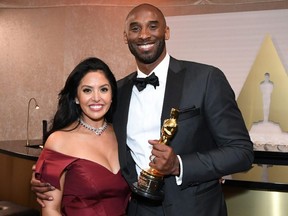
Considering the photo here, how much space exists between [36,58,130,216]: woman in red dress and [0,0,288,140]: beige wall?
4279 millimetres

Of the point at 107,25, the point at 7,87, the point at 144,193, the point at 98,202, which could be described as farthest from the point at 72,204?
the point at 7,87

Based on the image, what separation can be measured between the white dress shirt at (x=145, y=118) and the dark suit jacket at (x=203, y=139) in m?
0.09

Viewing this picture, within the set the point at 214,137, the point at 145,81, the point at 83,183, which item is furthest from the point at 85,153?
the point at 214,137

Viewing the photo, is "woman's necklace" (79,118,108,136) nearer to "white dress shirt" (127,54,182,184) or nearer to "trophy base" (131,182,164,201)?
"white dress shirt" (127,54,182,184)

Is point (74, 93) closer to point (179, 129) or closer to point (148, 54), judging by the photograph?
point (148, 54)

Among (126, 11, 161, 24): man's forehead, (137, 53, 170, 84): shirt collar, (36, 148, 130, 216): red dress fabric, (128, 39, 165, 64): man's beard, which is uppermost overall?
(126, 11, 161, 24): man's forehead

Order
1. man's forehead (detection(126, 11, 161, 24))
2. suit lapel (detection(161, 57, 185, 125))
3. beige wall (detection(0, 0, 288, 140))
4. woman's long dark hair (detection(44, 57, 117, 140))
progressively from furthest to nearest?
beige wall (detection(0, 0, 288, 140)) < woman's long dark hair (detection(44, 57, 117, 140)) < man's forehead (detection(126, 11, 161, 24)) < suit lapel (detection(161, 57, 185, 125))

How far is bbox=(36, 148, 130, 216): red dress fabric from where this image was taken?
2.40m

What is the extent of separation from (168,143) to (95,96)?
624mm

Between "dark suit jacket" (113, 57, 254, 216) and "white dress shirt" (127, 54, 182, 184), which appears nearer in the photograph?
"dark suit jacket" (113, 57, 254, 216)

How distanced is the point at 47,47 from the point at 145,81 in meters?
5.29

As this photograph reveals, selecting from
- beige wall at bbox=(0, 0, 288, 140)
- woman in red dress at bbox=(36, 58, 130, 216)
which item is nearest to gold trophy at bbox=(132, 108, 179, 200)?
woman in red dress at bbox=(36, 58, 130, 216)

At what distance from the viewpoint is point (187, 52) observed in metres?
6.34

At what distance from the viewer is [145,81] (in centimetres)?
238
